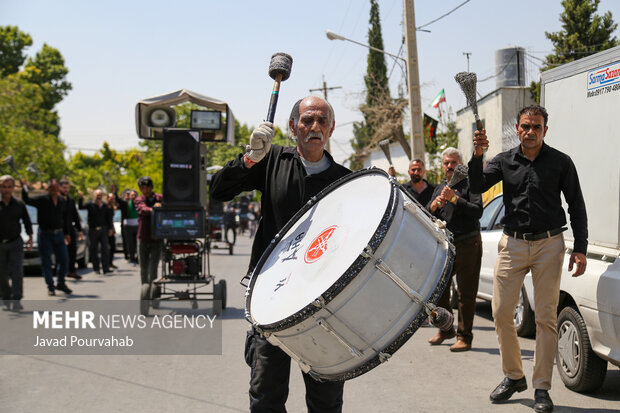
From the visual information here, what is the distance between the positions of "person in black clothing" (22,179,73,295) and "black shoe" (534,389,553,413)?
29.9 feet

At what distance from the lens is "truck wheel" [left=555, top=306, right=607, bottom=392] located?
211 inches

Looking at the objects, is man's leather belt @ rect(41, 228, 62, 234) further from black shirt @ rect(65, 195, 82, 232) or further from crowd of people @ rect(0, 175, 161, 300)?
black shirt @ rect(65, 195, 82, 232)

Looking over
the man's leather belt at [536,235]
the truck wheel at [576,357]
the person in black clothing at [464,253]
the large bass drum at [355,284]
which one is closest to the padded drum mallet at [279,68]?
the large bass drum at [355,284]

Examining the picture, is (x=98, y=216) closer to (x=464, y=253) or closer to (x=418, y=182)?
(x=418, y=182)

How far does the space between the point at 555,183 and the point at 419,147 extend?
1261 centimetres

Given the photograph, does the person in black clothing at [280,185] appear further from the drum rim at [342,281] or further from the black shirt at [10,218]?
the black shirt at [10,218]

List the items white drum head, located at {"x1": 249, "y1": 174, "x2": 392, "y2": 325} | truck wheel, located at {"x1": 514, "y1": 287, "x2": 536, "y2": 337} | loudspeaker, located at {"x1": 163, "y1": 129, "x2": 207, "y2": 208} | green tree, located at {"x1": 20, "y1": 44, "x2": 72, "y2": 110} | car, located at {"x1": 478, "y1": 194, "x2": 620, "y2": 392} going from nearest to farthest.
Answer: white drum head, located at {"x1": 249, "y1": 174, "x2": 392, "y2": 325} < car, located at {"x1": 478, "y1": 194, "x2": 620, "y2": 392} < truck wheel, located at {"x1": 514, "y1": 287, "x2": 536, "y2": 337} < loudspeaker, located at {"x1": 163, "y1": 129, "x2": 207, "y2": 208} < green tree, located at {"x1": 20, "y1": 44, "x2": 72, "y2": 110}

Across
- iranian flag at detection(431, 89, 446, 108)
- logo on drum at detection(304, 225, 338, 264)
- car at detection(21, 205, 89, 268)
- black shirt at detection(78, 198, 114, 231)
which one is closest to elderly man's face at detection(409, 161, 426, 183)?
logo on drum at detection(304, 225, 338, 264)

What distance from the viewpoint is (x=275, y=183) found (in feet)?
11.3

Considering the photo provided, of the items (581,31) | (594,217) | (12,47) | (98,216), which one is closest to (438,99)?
(581,31)

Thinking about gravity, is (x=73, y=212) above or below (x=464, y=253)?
above

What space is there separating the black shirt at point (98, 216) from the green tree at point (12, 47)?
5447 cm

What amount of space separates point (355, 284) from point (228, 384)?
3586mm

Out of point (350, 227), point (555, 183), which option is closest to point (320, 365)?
point (350, 227)
